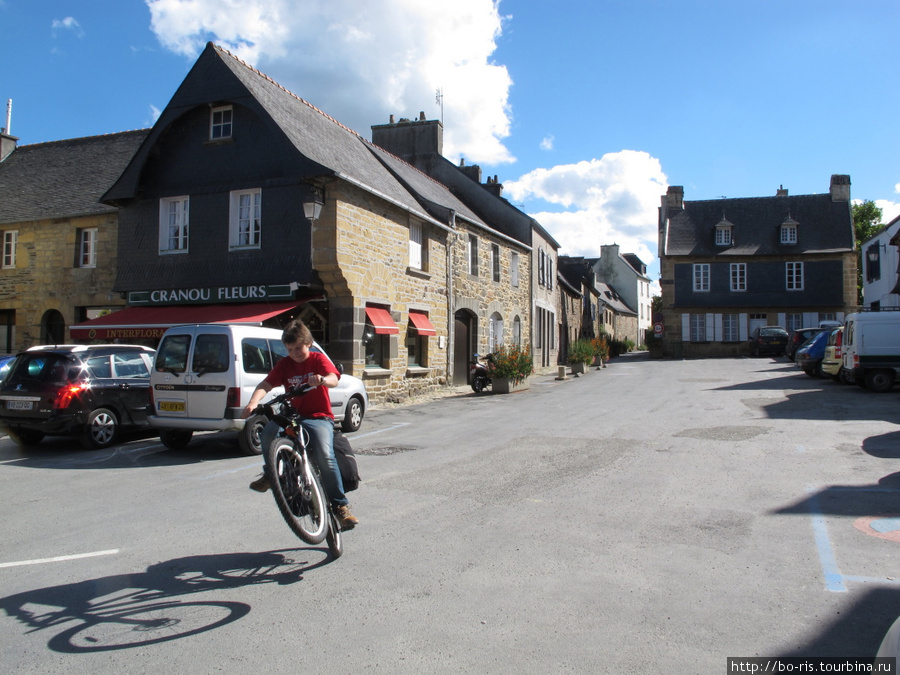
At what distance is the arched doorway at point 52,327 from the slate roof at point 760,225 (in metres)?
33.6

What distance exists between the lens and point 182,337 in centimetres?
992

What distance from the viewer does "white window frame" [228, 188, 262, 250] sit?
53.5 ft

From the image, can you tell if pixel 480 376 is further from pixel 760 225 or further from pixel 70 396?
pixel 760 225

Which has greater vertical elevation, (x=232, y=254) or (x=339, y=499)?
(x=232, y=254)

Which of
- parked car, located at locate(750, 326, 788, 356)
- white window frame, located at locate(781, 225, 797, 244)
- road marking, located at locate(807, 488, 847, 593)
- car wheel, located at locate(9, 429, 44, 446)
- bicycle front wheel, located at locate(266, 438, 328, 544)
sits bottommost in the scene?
road marking, located at locate(807, 488, 847, 593)

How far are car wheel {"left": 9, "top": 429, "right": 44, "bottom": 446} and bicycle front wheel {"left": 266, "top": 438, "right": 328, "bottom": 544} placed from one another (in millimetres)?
7688

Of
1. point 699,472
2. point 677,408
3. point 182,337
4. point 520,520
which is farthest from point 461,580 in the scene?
point 677,408

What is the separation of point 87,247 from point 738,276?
35.6m

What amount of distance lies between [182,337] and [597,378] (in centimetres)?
1750

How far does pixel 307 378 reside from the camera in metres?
5.11

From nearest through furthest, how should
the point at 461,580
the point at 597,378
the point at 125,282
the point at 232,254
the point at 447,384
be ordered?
the point at 461,580
the point at 232,254
the point at 125,282
the point at 447,384
the point at 597,378

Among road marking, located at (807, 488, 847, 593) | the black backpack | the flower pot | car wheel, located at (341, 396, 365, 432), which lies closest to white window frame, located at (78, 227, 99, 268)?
car wheel, located at (341, 396, 365, 432)

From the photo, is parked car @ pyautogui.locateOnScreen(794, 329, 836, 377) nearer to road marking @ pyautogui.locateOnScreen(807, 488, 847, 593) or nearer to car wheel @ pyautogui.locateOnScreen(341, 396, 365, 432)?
car wheel @ pyautogui.locateOnScreen(341, 396, 365, 432)

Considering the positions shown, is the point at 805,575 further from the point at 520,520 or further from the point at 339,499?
the point at 339,499
